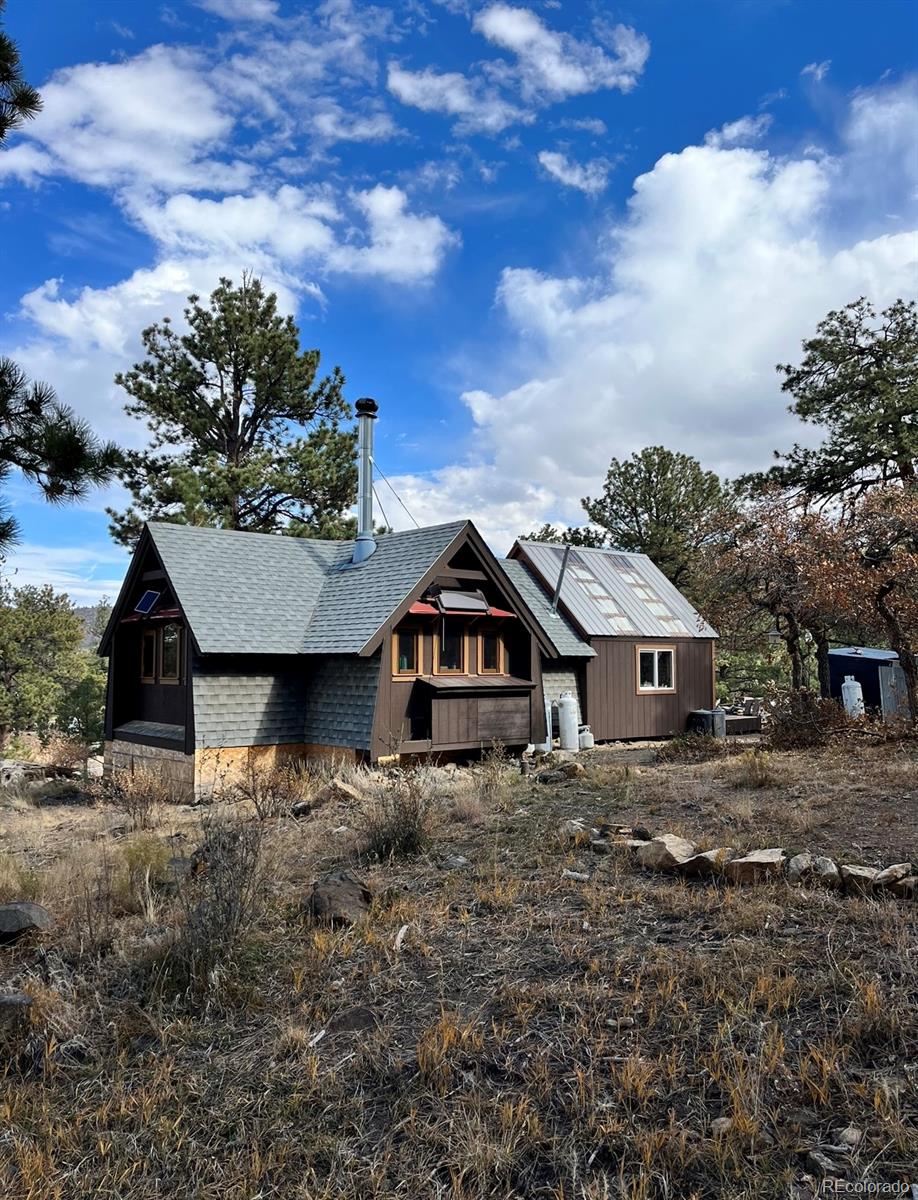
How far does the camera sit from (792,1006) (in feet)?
13.2

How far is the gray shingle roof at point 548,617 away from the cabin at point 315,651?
38 cm

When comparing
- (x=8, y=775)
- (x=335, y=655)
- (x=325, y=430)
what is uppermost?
(x=325, y=430)

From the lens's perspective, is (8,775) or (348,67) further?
(8,775)

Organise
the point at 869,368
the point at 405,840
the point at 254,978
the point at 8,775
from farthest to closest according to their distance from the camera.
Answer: the point at 869,368
the point at 8,775
the point at 405,840
the point at 254,978

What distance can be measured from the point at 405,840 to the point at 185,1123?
4148 mm

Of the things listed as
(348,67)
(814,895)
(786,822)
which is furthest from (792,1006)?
(348,67)

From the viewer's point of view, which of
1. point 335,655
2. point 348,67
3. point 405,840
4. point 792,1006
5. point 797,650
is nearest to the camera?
point 792,1006

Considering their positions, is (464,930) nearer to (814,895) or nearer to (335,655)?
(814,895)

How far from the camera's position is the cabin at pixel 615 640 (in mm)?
20109

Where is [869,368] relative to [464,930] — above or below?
above

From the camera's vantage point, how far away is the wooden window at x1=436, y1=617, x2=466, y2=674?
15.7 meters

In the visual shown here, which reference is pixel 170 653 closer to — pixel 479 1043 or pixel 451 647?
pixel 451 647

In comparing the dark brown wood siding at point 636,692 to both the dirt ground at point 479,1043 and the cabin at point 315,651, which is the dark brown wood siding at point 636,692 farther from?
the dirt ground at point 479,1043

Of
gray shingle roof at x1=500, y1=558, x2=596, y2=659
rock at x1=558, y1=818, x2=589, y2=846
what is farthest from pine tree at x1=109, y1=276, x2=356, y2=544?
rock at x1=558, y1=818, x2=589, y2=846
